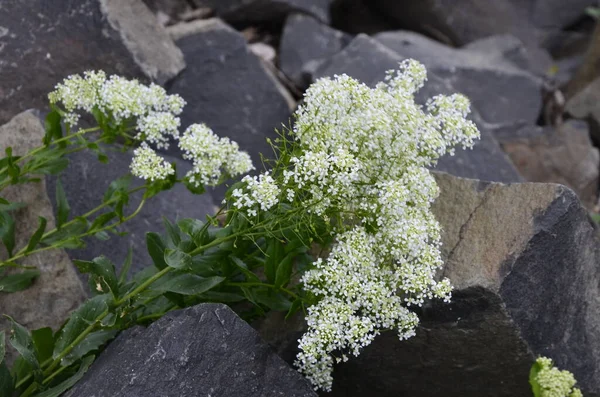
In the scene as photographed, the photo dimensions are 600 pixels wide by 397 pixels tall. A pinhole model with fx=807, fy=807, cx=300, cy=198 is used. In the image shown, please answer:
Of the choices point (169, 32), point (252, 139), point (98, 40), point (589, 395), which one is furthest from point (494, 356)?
point (169, 32)

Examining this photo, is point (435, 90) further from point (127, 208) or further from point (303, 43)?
point (127, 208)

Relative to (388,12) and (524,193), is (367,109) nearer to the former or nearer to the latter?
(524,193)

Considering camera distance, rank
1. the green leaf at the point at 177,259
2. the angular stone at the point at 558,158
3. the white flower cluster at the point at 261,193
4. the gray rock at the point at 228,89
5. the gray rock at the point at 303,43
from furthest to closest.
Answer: the gray rock at the point at 303,43
the angular stone at the point at 558,158
the gray rock at the point at 228,89
the green leaf at the point at 177,259
the white flower cluster at the point at 261,193

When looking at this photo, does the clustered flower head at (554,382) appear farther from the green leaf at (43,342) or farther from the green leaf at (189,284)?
the green leaf at (43,342)

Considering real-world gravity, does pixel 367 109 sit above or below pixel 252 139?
above

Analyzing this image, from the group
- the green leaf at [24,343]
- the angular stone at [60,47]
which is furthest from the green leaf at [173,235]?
the angular stone at [60,47]

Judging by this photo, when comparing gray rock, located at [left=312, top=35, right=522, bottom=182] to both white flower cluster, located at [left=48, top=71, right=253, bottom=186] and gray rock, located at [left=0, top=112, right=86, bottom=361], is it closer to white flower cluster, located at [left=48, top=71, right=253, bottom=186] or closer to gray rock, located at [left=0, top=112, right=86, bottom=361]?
white flower cluster, located at [left=48, top=71, right=253, bottom=186]
